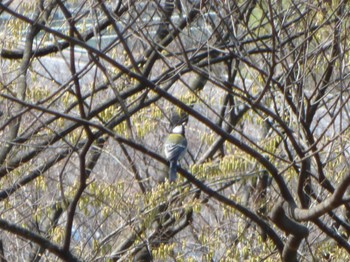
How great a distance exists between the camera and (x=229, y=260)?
6.86 meters

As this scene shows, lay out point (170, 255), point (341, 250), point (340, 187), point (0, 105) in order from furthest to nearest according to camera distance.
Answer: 1. point (0, 105)
2. point (170, 255)
3. point (341, 250)
4. point (340, 187)

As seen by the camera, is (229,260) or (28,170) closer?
(229,260)

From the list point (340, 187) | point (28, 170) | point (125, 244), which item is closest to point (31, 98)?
point (28, 170)

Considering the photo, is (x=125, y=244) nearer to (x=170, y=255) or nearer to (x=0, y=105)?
(x=170, y=255)

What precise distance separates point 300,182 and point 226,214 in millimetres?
2996

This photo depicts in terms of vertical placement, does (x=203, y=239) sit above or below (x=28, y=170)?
below

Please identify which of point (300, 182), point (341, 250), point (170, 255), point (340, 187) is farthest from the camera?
point (170, 255)

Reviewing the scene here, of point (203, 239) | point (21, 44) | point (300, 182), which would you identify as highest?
point (21, 44)

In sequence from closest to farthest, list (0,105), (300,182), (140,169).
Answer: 1. (300,182)
2. (0,105)
3. (140,169)

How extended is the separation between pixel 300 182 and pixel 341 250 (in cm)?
237

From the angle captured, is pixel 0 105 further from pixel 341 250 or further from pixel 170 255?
pixel 341 250

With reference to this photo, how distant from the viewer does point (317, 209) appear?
397cm

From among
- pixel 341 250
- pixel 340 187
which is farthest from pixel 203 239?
pixel 340 187

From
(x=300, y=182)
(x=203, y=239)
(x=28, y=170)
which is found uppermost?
(x=28, y=170)
